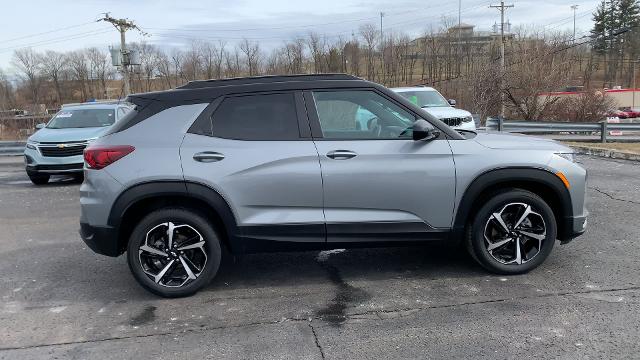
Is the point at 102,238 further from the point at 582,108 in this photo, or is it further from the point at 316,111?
the point at 582,108

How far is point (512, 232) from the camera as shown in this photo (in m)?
4.62

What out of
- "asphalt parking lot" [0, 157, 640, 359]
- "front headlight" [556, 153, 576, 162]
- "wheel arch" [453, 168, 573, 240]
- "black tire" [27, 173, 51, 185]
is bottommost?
"asphalt parking lot" [0, 157, 640, 359]

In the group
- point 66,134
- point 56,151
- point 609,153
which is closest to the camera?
point 56,151

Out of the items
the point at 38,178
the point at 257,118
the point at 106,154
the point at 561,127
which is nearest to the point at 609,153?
the point at 561,127

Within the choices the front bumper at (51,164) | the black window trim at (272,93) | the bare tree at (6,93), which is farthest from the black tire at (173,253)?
the bare tree at (6,93)

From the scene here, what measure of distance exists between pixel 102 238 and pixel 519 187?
366 cm

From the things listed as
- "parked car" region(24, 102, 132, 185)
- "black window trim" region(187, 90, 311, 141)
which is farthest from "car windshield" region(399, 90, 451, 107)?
"black window trim" region(187, 90, 311, 141)

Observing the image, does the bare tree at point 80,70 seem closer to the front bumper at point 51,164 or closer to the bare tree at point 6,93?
the bare tree at point 6,93

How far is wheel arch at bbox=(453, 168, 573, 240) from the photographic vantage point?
4.45 m

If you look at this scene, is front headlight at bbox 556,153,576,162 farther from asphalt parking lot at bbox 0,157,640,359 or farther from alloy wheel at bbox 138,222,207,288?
alloy wheel at bbox 138,222,207,288

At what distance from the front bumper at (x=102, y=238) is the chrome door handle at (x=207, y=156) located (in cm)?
93

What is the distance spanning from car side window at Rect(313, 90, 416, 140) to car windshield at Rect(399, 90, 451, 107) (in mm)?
8923

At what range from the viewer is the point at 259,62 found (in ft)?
218

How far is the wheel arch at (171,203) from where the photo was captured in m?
4.27
